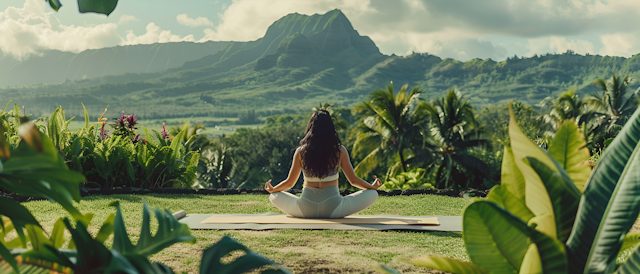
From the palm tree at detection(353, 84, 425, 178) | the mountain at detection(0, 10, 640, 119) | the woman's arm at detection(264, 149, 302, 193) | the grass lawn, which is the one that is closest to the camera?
the grass lawn

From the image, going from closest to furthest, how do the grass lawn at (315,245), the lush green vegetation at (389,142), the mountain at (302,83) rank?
the grass lawn at (315,245) < the lush green vegetation at (389,142) < the mountain at (302,83)

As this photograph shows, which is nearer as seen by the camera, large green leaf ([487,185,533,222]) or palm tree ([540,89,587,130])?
large green leaf ([487,185,533,222])

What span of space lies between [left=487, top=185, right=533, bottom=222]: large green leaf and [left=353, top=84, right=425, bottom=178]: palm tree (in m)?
19.6

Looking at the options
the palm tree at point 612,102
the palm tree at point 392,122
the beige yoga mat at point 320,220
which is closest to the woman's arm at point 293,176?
the beige yoga mat at point 320,220

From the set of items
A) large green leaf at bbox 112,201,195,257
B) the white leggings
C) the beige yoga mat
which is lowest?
the beige yoga mat

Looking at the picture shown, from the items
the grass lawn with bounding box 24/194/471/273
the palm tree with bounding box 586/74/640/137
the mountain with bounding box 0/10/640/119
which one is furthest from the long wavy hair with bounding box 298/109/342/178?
the mountain with bounding box 0/10/640/119

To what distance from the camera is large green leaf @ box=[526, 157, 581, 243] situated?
33.3 inches

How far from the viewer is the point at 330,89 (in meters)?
164

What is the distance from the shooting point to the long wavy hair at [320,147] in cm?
411

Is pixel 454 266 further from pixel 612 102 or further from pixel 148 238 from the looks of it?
pixel 612 102

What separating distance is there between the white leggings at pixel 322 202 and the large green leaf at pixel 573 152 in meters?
3.30

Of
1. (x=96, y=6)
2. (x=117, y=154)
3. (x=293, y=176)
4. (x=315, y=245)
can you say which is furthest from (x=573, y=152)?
(x=117, y=154)

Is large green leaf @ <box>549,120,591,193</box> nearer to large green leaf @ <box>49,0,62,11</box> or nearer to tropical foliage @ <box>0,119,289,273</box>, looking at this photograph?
tropical foliage @ <box>0,119,289,273</box>

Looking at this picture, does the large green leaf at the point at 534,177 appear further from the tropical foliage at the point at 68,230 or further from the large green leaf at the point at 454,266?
the tropical foliage at the point at 68,230
